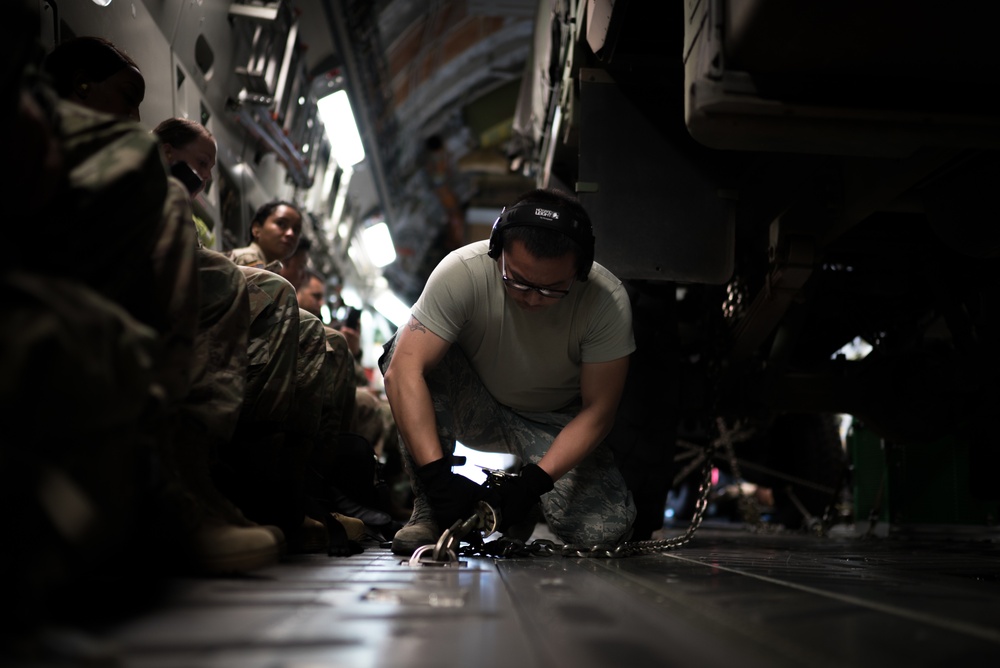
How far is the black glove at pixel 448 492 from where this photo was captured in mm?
2564

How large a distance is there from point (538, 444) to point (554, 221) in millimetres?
983

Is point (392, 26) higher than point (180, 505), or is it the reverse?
point (392, 26)

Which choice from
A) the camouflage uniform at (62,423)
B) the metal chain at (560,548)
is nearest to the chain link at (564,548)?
the metal chain at (560,548)

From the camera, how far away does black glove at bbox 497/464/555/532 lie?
103 inches

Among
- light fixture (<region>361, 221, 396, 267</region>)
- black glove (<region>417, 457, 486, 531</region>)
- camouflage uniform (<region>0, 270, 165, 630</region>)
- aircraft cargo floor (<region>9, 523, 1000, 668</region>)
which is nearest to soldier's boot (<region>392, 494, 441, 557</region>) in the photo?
black glove (<region>417, 457, 486, 531</region>)

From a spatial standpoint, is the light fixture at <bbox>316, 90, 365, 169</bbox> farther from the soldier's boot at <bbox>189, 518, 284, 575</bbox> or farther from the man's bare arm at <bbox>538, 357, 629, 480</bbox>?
the soldier's boot at <bbox>189, 518, 284, 575</bbox>

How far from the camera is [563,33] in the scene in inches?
173

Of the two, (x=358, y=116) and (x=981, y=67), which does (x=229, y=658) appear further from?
(x=358, y=116)

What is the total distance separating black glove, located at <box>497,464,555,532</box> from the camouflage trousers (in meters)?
0.45

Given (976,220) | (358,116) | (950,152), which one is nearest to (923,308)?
(976,220)

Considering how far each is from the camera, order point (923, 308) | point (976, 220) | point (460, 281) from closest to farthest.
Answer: point (976, 220) → point (460, 281) → point (923, 308)

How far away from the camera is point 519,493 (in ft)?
8.62

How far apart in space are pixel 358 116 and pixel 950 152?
684cm

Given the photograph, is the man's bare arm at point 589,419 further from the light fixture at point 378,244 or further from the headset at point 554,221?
the light fixture at point 378,244
